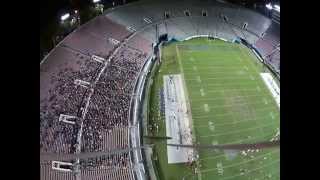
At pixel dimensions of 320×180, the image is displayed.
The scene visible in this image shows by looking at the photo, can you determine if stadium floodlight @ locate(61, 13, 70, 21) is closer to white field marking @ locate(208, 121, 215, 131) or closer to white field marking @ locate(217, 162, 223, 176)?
white field marking @ locate(208, 121, 215, 131)

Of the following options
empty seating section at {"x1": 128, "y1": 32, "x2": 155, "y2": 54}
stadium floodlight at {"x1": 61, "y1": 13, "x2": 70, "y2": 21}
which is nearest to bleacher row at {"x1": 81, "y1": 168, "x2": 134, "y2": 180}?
empty seating section at {"x1": 128, "y1": 32, "x2": 155, "y2": 54}

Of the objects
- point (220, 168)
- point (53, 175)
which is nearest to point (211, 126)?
point (220, 168)

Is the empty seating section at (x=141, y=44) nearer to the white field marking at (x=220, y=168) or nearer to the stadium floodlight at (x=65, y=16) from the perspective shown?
the stadium floodlight at (x=65, y=16)

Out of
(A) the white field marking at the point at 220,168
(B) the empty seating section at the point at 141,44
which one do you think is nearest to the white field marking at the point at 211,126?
(A) the white field marking at the point at 220,168

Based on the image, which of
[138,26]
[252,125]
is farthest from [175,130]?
[138,26]

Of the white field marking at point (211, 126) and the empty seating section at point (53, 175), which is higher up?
the white field marking at point (211, 126)

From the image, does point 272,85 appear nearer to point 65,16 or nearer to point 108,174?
point 108,174
